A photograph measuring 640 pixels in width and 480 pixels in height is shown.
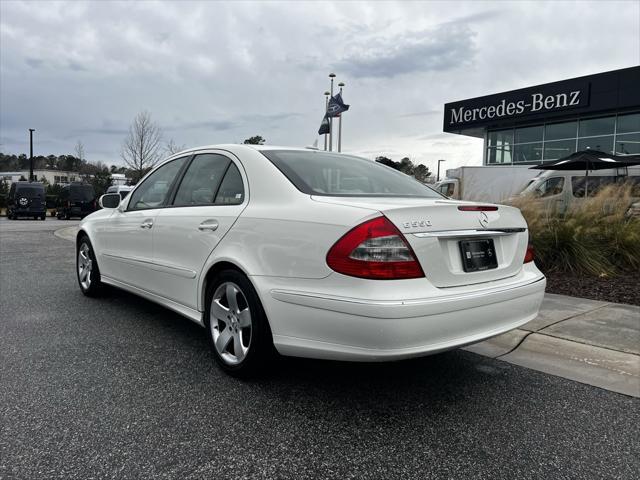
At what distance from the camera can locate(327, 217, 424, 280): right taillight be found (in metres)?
2.51

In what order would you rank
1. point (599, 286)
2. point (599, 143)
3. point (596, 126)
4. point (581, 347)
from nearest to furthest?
point (581, 347), point (599, 286), point (599, 143), point (596, 126)

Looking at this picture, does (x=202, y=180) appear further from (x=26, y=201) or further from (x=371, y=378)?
(x=26, y=201)

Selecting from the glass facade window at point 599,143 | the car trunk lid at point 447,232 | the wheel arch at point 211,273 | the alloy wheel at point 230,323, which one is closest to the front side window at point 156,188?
the wheel arch at point 211,273

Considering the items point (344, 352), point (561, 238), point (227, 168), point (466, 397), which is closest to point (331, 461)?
point (344, 352)

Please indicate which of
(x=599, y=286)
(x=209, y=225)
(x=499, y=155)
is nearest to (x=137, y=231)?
(x=209, y=225)

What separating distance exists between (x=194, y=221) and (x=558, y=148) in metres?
26.3

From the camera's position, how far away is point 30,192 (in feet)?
85.7

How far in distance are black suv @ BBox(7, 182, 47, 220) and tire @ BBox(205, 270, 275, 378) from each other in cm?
2673

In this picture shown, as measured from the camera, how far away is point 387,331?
244cm

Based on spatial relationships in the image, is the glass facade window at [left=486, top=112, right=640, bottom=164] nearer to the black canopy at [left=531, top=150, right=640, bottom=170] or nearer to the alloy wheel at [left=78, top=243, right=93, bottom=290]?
the black canopy at [left=531, top=150, right=640, bottom=170]

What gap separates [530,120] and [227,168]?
87.8 ft

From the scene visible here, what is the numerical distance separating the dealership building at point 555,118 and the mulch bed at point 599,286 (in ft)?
64.1

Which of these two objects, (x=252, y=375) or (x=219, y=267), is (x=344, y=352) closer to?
(x=252, y=375)

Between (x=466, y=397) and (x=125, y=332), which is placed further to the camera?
(x=125, y=332)
